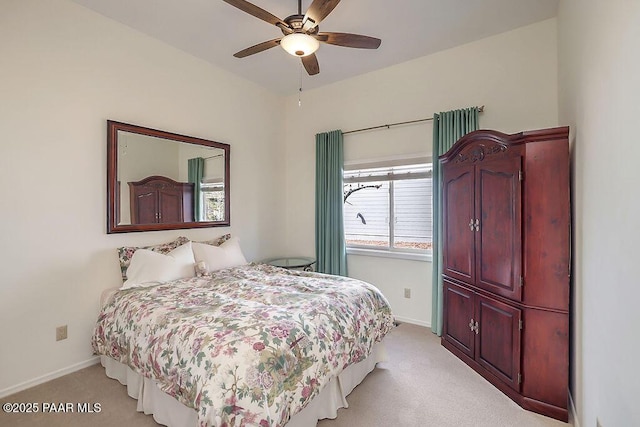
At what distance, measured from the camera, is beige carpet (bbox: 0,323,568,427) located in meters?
1.85

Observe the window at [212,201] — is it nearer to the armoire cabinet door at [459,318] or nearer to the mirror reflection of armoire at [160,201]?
the mirror reflection of armoire at [160,201]

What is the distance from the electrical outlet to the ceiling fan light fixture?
2.84 m

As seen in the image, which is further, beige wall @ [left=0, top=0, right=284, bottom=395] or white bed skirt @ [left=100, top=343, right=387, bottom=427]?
beige wall @ [left=0, top=0, right=284, bottom=395]

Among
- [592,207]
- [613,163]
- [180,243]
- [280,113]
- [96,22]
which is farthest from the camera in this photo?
[280,113]

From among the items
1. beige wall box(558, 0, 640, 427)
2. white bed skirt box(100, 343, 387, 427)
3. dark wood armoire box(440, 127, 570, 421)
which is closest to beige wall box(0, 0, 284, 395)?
white bed skirt box(100, 343, 387, 427)

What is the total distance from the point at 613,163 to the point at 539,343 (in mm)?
1307

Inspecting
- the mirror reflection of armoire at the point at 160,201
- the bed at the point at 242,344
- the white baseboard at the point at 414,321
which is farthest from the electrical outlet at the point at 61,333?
the white baseboard at the point at 414,321

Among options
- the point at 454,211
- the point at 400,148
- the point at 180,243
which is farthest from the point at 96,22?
the point at 454,211

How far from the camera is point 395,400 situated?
6.80 feet

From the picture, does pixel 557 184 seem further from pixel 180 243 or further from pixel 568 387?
pixel 180 243

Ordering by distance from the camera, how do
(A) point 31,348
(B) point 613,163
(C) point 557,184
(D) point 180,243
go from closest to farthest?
(B) point 613,163 → (C) point 557,184 → (A) point 31,348 → (D) point 180,243

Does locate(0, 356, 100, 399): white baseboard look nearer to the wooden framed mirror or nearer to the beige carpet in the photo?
the beige carpet

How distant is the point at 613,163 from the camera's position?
1.26 m

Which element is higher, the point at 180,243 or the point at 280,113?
the point at 280,113
